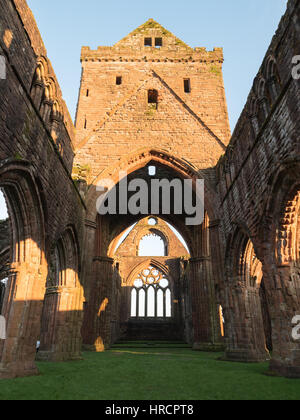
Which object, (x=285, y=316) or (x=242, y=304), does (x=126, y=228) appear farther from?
(x=285, y=316)

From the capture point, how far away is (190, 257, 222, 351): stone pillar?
1277 cm

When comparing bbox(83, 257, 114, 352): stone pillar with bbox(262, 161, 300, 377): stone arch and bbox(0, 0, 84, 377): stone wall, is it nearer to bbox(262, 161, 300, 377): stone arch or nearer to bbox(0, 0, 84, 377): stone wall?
bbox(0, 0, 84, 377): stone wall

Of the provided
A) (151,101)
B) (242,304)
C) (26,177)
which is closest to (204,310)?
(242,304)

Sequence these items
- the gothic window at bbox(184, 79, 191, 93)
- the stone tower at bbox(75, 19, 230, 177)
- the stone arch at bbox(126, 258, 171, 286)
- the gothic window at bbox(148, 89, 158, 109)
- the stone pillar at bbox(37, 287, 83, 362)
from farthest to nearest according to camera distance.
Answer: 1. the stone arch at bbox(126, 258, 171, 286)
2. the gothic window at bbox(184, 79, 191, 93)
3. the gothic window at bbox(148, 89, 158, 109)
4. the stone tower at bbox(75, 19, 230, 177)
5. the stone pillar at bbox(37, 287, 83, 362)

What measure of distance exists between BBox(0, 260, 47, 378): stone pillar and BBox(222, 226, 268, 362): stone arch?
5.33m

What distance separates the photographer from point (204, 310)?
13289 mm

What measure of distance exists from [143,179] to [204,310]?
7005 millimetres

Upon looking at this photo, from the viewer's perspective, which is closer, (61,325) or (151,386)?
(151,386)

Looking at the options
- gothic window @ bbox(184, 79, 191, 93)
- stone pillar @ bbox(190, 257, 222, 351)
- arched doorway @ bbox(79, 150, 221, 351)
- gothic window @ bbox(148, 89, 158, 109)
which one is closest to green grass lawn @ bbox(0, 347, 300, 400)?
arched doorway @ bbox(79, 150, 221, 351)

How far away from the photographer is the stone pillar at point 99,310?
41.0 ft

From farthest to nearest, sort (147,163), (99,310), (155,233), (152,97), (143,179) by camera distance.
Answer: (155,233)
(143,179)
(152,97)
(99,310)
(147,163)

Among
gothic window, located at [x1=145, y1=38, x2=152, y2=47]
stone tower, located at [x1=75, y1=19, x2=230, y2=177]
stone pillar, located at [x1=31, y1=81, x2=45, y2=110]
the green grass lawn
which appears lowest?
the green grass lawn
